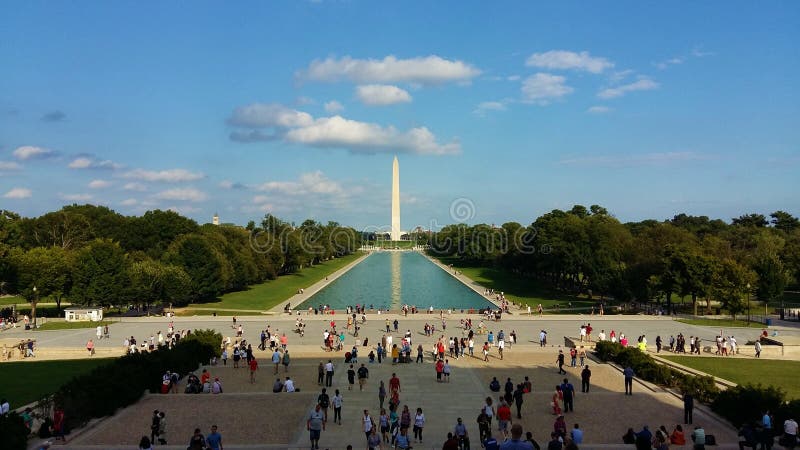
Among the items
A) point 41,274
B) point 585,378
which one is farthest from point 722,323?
point 41,274

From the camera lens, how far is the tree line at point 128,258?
5256 cm

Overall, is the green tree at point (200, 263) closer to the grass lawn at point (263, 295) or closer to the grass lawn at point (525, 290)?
the grass lawn at point (263, 295)

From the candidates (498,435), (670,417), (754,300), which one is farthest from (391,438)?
(754,300)

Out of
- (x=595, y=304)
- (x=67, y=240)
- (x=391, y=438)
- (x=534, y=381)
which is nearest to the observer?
(x=391, y=438)

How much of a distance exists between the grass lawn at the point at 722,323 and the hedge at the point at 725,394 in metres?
21.3

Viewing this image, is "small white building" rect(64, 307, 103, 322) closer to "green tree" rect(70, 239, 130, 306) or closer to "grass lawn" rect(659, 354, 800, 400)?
"green tree" rect(70, 239, 130, 306)

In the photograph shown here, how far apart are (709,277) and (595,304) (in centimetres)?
1473

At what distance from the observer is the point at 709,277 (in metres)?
50.7

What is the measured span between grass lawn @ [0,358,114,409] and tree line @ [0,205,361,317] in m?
22.2

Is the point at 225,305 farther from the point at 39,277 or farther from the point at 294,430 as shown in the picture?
the point at 294,430

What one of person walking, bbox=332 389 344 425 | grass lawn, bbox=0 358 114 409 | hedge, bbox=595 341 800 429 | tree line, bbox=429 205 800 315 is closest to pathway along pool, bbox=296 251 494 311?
tree line, bbox=429 205 800 315

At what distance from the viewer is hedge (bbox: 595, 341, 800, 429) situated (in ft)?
59.6

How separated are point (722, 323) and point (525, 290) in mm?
34545

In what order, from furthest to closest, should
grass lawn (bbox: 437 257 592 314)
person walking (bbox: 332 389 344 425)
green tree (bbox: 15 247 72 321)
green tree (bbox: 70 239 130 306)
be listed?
grass lawn (bbox: 437 257 592 314) → green tree (bbox: 70 239 130 306) → green tree (bbox: 15 247 72 321) → person walking (bbox: 332 389 344 425)
